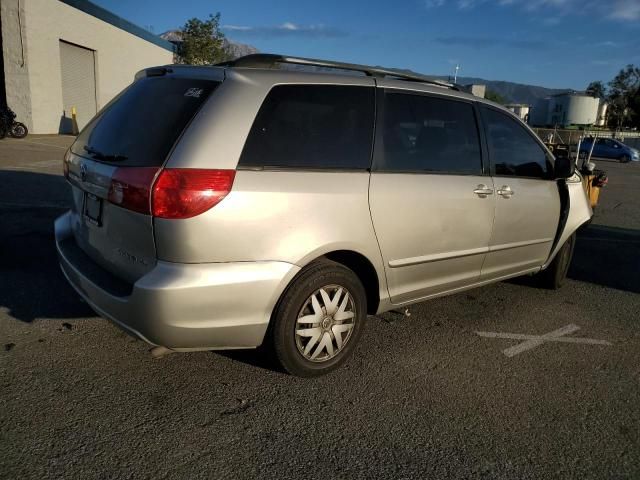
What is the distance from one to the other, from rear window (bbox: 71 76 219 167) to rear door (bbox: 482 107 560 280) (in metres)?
2.35

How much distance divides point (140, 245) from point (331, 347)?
1282mm

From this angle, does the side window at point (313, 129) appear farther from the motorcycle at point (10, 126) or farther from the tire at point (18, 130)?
the tire at point (18, 130)

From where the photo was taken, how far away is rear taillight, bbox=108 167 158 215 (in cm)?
256

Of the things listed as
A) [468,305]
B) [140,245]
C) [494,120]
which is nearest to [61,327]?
[140,245]

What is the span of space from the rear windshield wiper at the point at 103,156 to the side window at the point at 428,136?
149 centimetres

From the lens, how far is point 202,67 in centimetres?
299

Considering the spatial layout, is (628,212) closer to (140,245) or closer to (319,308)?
(319,308)

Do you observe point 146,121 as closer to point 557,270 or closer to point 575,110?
point 557,270

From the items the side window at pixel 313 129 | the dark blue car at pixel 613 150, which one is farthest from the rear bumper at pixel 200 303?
the dark blue car at pixel 613 150

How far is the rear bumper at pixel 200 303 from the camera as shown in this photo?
2.55 meters

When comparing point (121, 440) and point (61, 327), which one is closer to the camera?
point (121, 440)

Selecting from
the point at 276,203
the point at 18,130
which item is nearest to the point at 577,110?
the point at 18,130

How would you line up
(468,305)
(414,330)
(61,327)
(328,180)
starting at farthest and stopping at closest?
(468,305) → (414,330) → (61,327) → (328,180)

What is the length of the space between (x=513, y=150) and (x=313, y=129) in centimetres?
205
